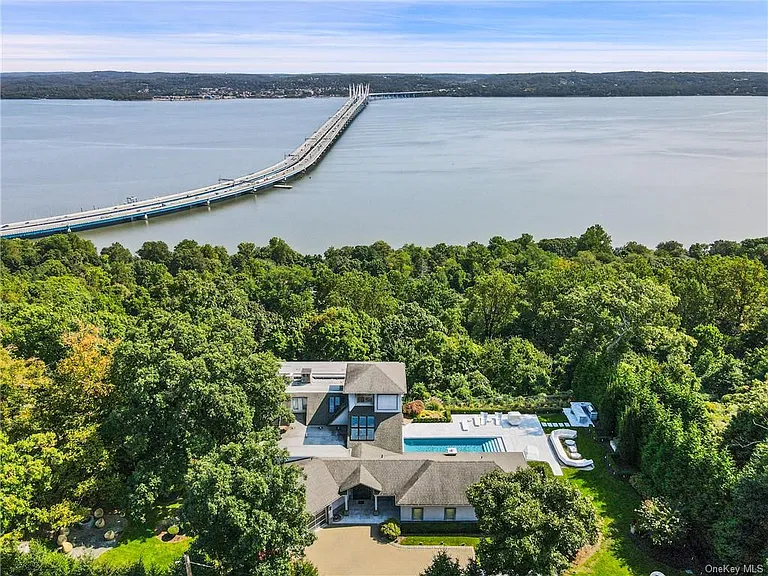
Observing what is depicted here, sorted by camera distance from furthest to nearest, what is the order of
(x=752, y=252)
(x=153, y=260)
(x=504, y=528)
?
(x=153, y=260)
(x=752, y=252)
(x=504, y=528)

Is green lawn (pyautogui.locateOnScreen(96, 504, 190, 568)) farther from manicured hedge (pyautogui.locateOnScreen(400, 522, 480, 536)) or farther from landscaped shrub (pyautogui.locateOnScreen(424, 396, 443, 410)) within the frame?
landscaped shrub (pyautogui.locateOnScreen(424, 396, 443, 410))

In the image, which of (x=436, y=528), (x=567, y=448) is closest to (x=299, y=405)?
(x=436, y=528)

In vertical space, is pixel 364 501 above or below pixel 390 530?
below

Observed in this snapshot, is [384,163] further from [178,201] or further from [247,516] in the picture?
[247,516]

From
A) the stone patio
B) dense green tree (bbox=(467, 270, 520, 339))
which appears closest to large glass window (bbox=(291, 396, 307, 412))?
the stone patio

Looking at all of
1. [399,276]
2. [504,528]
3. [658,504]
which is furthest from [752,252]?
[504,528]

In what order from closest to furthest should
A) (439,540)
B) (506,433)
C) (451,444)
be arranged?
(439,540)
(451,444)
(506,433)

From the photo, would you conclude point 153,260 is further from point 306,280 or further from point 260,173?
point 260,173
